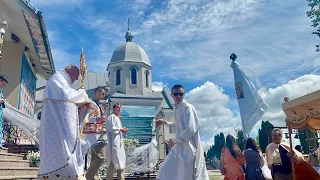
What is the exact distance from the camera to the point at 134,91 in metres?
42.8

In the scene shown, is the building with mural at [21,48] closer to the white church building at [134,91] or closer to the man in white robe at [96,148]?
the man in white robe at [96,148]

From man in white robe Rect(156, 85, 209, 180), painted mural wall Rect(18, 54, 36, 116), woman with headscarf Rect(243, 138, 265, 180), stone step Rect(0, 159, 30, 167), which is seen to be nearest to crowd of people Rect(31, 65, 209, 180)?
man in white robe Rect(156, 85, 209, 180)

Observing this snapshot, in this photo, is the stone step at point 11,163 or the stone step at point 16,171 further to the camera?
the stone step at point 11,163

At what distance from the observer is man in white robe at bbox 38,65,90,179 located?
446cm

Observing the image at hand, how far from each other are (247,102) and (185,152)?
11.3 ft

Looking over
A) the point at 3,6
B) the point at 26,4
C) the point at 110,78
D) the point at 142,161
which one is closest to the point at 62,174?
the point at 142,161

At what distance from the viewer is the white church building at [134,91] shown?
39.5 m

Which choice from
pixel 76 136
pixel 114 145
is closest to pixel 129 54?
pixel 114 145

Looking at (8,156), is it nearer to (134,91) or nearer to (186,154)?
(186,154)

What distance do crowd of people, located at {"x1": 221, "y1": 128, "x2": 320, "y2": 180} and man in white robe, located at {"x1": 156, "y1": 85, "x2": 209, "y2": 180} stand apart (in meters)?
1.35

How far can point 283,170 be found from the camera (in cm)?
627

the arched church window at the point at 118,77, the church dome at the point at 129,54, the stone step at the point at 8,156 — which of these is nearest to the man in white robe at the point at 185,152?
the stone step at the point at 8,156

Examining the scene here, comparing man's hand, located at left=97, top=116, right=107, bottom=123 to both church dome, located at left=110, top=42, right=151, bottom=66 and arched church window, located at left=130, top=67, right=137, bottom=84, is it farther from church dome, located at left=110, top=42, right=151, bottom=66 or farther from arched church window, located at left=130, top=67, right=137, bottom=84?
church dome, located at left=110, top=42, right=151, bottom=66

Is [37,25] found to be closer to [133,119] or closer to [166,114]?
[133,119]
